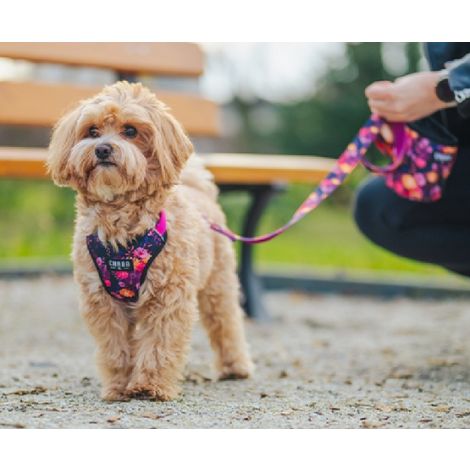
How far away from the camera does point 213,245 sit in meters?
3.50

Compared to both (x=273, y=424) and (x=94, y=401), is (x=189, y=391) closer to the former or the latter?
(x=94, y=401)

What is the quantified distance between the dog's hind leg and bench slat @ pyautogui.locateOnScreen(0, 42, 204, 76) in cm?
221

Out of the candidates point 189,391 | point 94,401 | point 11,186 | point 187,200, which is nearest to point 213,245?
point 187,200

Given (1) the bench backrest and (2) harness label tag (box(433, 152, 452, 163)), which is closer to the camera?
(2) harness label tag (box(433, 152, 452, 163))

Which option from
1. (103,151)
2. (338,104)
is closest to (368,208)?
(103,151)

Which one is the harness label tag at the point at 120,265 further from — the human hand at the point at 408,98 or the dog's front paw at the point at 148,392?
the human hand at the point at 408,98

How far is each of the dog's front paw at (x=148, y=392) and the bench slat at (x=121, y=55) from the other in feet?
8.87

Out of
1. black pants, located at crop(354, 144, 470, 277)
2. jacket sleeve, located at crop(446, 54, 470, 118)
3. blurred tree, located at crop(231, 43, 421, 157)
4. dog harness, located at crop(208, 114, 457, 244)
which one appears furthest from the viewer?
blurred tree, located at crop(231, 43, 421, 157)

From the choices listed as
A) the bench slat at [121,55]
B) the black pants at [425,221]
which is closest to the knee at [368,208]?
the black pants at [425,221]

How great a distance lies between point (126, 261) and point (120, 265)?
0.03 metres

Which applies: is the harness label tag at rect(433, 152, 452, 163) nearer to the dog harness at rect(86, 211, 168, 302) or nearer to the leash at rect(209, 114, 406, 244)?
the leash at rect(209, 114, 406, 244)

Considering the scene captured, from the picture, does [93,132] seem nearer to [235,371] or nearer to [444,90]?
[235,371]

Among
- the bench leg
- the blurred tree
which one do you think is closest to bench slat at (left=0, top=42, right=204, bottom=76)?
the bench leg

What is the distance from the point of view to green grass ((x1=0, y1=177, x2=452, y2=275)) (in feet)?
25.4
